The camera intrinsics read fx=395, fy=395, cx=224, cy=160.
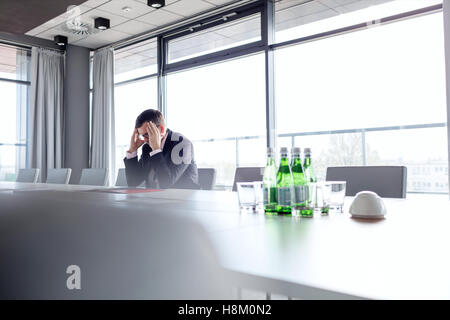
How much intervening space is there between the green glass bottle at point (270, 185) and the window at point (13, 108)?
17.9 ft

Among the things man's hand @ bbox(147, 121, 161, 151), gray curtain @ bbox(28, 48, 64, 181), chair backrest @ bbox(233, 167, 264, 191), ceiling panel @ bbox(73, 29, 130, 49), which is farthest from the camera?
gray curtain @ bbox(28, 48, 64, 181)

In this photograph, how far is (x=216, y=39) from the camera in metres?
5.02


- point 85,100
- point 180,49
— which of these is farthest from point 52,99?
point 180,49

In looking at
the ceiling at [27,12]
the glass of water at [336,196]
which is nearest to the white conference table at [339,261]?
the glass of water at [336,196]

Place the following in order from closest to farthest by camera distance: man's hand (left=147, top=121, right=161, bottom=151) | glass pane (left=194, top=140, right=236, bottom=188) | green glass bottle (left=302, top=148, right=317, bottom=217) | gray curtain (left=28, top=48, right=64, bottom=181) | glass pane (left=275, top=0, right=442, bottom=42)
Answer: green glass bottle (left=302, top=148, right=317, bottom=217) → man's hand (left=147, top=121, right=161, bottom=151) → glass pane (left=275, top=0, right=442, bottom=42) → gray curtain (left=28, top=48, right=64, bottom=181) → glass pane (left=194, top=140, right=236, bottom=188)

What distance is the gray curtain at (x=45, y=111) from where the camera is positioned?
18.7 ft

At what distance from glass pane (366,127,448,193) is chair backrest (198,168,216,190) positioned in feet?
9.58

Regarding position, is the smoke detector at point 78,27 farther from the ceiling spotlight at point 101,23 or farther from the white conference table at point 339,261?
the white conference table at point 339,261

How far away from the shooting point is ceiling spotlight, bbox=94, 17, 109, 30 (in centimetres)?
488

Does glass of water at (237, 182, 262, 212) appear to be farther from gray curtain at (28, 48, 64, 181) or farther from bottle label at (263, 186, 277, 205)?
gray curtain at (28, 48, 64, 181)

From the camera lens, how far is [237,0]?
4492 millimetres

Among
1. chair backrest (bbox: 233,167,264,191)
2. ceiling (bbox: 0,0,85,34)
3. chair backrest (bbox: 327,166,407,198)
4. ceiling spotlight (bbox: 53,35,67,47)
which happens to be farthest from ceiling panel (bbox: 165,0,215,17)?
ceiling (bbox: 0,0,85,34)

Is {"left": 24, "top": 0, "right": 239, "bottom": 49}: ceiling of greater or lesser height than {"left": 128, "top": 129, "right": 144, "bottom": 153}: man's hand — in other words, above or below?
above

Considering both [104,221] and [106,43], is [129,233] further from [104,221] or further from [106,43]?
[106,43]
